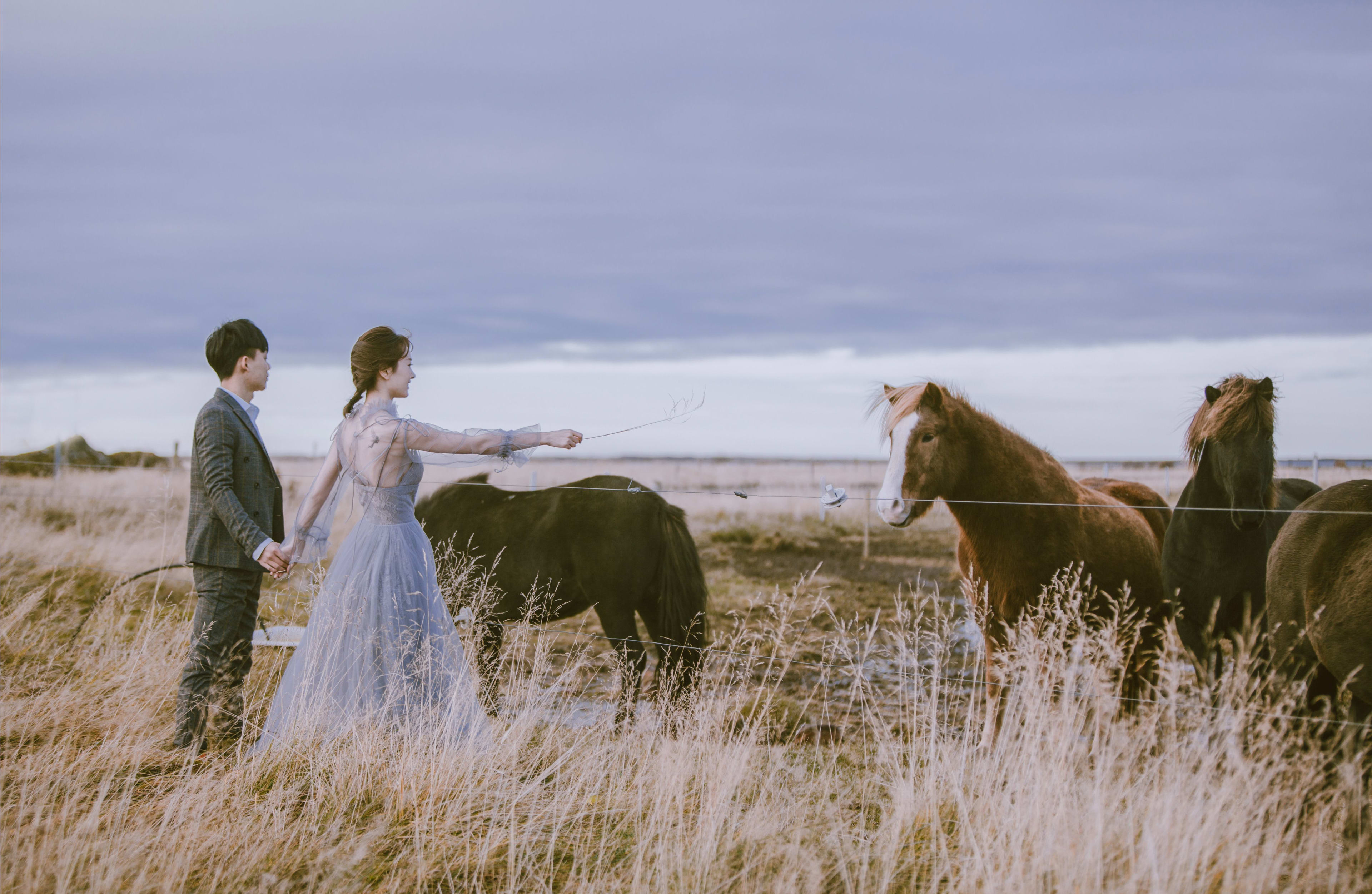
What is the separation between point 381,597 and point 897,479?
8.86 feet

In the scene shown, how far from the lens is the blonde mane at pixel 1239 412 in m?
4.02

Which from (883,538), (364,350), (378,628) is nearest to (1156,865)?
(378,628)

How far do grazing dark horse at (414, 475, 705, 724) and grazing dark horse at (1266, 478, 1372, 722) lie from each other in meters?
3.35

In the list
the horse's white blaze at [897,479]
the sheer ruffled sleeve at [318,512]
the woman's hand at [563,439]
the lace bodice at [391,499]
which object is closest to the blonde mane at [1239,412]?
the horse's white blaze at [897,479]

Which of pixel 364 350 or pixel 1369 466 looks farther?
pixel 1369 466

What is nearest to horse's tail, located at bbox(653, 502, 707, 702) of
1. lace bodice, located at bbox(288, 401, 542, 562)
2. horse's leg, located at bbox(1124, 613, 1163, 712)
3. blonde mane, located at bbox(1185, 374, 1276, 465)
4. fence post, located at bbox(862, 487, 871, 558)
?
lace bodice, located at bbox(288, 401, 542, 562)

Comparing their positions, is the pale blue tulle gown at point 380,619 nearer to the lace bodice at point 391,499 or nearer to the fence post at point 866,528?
the lace bodice at point 391,499

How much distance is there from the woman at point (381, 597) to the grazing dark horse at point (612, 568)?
1764 mm

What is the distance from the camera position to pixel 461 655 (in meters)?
4.12

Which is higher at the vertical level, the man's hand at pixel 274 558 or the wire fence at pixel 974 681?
the man's hand at pixel 274 558

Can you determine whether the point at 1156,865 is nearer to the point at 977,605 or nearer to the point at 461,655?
the point at 977,605

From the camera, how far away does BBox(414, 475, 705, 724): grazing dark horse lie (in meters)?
6.08

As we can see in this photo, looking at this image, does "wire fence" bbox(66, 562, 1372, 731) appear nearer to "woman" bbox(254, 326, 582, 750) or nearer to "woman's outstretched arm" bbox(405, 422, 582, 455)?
"woman" bbox(254, 326, 582, 750)

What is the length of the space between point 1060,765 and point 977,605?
1.69 meters
